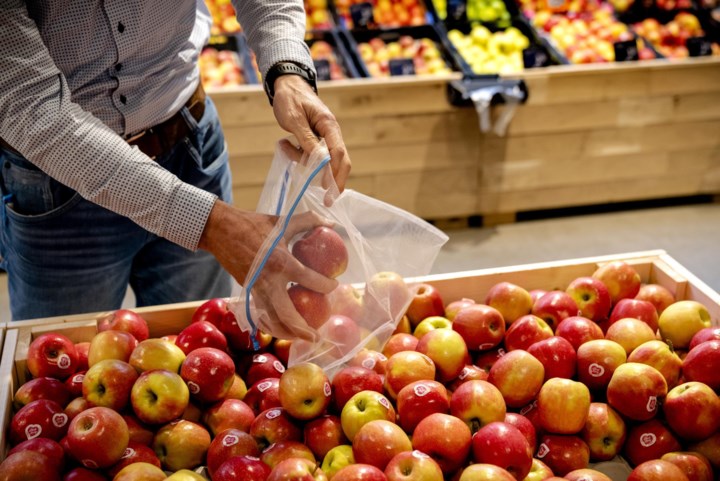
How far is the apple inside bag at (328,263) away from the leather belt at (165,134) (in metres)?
0.35

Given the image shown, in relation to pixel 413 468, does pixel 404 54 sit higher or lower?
lower

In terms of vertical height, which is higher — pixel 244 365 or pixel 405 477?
pixel 405 477

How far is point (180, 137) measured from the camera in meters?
1.75

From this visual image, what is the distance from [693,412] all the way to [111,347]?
1.06 meters

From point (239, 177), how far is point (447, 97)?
106 cm

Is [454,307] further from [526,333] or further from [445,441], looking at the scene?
[445,441]

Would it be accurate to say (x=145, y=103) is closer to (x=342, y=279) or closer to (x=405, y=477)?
(x=342, y=279)

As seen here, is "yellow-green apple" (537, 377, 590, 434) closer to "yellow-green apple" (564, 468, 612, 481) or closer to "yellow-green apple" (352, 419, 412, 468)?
"yellow-green apple" (564, 468, 612, 481)

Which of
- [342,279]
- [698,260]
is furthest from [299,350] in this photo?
[698,260]

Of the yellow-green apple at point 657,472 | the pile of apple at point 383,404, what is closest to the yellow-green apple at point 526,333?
the pile of apple at point 383,404

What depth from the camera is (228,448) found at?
1273mm

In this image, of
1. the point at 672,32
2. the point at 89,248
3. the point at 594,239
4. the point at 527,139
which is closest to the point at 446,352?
the point at 89,248

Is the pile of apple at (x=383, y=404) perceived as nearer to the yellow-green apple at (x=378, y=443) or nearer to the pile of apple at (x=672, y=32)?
the yellow-green apple at (x=378, y=443)

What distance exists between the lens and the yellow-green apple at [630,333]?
1.47 m
